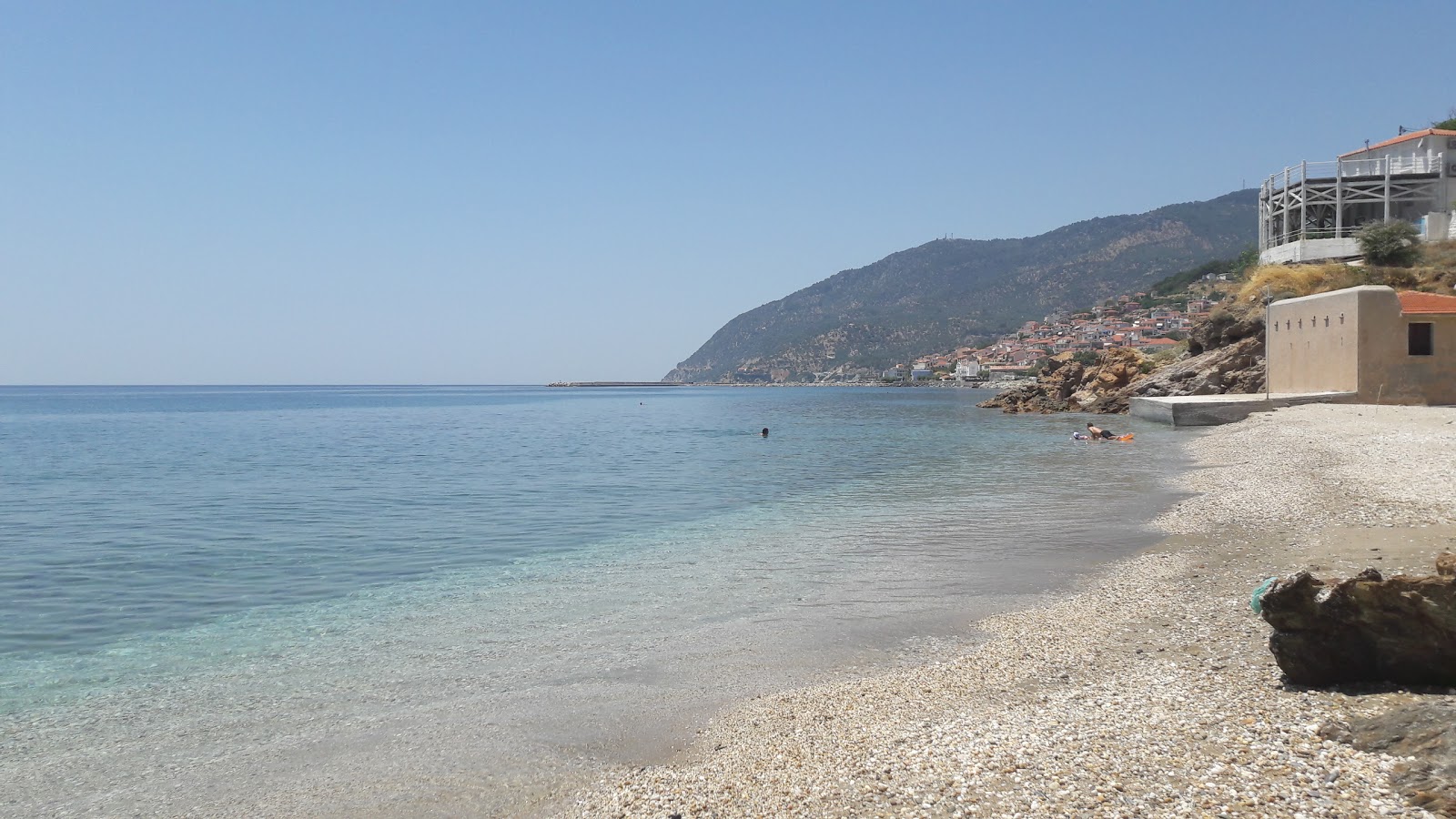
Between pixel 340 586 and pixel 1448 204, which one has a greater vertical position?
pixel 1448 204

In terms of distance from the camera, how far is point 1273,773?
14.4 feet

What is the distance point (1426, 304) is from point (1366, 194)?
22.8 meters

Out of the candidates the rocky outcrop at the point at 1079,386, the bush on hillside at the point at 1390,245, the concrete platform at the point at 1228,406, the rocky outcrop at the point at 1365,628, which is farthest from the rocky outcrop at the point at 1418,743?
the rocky outcrop at the point at 1079,386

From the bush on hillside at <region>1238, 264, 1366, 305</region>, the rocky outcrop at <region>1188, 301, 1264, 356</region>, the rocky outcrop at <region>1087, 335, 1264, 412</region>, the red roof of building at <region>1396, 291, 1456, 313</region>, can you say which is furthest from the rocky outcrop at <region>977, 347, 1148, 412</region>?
the red roof of building at <region>1396, 291, 1456, 313</region>

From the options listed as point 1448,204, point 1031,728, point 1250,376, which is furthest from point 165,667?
point 1448,204

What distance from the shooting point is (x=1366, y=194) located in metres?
47.8

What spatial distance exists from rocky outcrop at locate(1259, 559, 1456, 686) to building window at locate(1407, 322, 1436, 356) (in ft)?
101

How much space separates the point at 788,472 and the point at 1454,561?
1914 cm

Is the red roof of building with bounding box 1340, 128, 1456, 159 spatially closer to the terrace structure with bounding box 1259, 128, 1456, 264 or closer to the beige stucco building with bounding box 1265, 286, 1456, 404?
the terrace structure with bounding box 1259, 128, 1456, 264

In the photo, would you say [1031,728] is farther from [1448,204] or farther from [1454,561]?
[1448,204]

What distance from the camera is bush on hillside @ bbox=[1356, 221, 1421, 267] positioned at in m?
41.8

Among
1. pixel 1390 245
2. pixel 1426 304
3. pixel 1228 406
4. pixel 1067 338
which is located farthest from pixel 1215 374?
pixel 1067 338

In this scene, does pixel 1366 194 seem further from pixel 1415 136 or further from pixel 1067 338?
pixel 1067 338

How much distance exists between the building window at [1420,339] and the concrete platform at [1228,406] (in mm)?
2531
